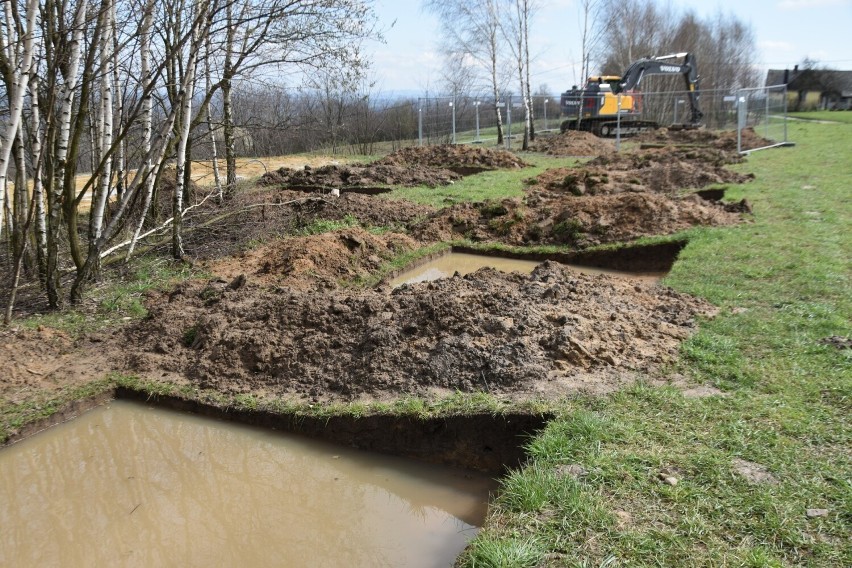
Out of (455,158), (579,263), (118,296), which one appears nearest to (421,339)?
(118,296)

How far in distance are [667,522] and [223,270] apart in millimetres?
6970

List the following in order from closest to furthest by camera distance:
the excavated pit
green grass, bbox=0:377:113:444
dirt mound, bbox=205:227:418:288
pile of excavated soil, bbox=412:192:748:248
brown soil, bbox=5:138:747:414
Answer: the excavated pit → green grass, bbox=0:377:113:444 → brown soil, bbox=5:138:747:414 → dirt mound, bbox=205:227:418:288 → pile of excavated soil, bbox=412:192:748:248

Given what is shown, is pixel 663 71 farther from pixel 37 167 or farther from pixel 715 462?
pixel 715 462

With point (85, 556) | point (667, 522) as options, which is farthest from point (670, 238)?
point (85, 556)

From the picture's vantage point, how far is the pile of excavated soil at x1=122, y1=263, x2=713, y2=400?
500cm

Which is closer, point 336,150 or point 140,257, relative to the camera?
point 140,257

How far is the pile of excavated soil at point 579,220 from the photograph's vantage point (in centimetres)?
1012

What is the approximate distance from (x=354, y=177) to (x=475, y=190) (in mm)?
3438

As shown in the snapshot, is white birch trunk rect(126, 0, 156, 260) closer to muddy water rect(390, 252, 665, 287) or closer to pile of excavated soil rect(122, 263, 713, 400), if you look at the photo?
pile of excavated soil rect(122, 263, 713, 400)

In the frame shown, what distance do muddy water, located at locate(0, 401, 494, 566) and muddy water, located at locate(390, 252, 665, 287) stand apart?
4468 mm

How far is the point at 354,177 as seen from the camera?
16.5m

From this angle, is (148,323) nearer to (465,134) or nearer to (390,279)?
(390,279)

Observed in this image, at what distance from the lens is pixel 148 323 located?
21.1 ft

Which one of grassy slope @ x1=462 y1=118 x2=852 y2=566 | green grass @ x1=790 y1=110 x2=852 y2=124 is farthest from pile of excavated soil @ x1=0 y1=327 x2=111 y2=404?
green grass @ x1=790 y1=110 x2=852 y2=124
